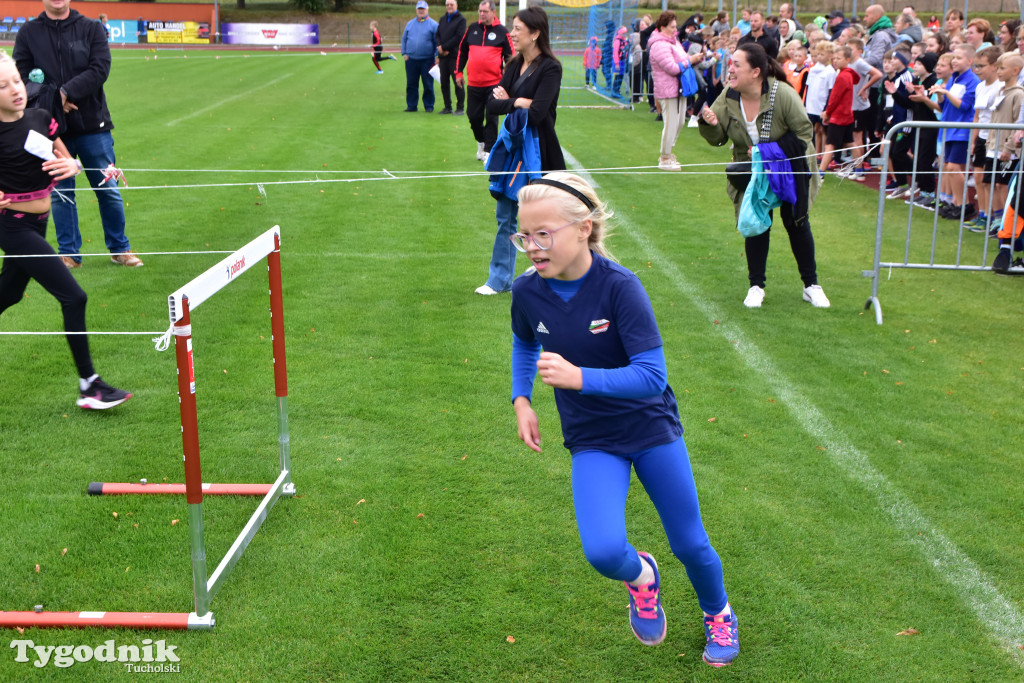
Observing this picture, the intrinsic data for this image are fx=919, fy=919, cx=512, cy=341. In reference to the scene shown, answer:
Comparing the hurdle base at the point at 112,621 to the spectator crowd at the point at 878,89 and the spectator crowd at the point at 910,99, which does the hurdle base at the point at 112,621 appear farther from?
the spectator crowd at the point at 910,99

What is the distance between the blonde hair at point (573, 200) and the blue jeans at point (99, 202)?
650 cm

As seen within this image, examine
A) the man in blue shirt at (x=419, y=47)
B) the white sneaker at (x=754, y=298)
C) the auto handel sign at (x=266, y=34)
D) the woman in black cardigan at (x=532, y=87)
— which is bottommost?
the white sneaker at (x=754, y=298)

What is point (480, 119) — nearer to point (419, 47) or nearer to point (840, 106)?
point (840, 106)

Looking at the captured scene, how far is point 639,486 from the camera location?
16.2 feet

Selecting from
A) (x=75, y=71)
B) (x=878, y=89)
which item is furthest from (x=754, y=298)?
(x=878, y=89)

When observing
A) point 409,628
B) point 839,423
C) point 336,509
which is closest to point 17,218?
point 336,509

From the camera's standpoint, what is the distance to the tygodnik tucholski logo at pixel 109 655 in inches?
135

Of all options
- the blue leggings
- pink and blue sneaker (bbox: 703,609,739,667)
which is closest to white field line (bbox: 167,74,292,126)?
the blue leggings

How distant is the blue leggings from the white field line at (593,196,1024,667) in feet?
4.32

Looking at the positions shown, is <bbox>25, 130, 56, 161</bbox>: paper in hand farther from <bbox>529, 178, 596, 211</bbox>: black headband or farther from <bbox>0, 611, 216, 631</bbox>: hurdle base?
<bbox>529, 178, 596, 211</bbox>: black headband

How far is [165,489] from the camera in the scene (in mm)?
4723

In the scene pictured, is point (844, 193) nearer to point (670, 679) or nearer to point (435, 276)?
point (435, 276)

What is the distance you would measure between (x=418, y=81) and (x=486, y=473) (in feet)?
56.8

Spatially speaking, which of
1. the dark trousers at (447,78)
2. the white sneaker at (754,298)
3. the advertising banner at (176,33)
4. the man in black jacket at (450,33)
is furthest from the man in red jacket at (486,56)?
the advertising banner at (176,33)
